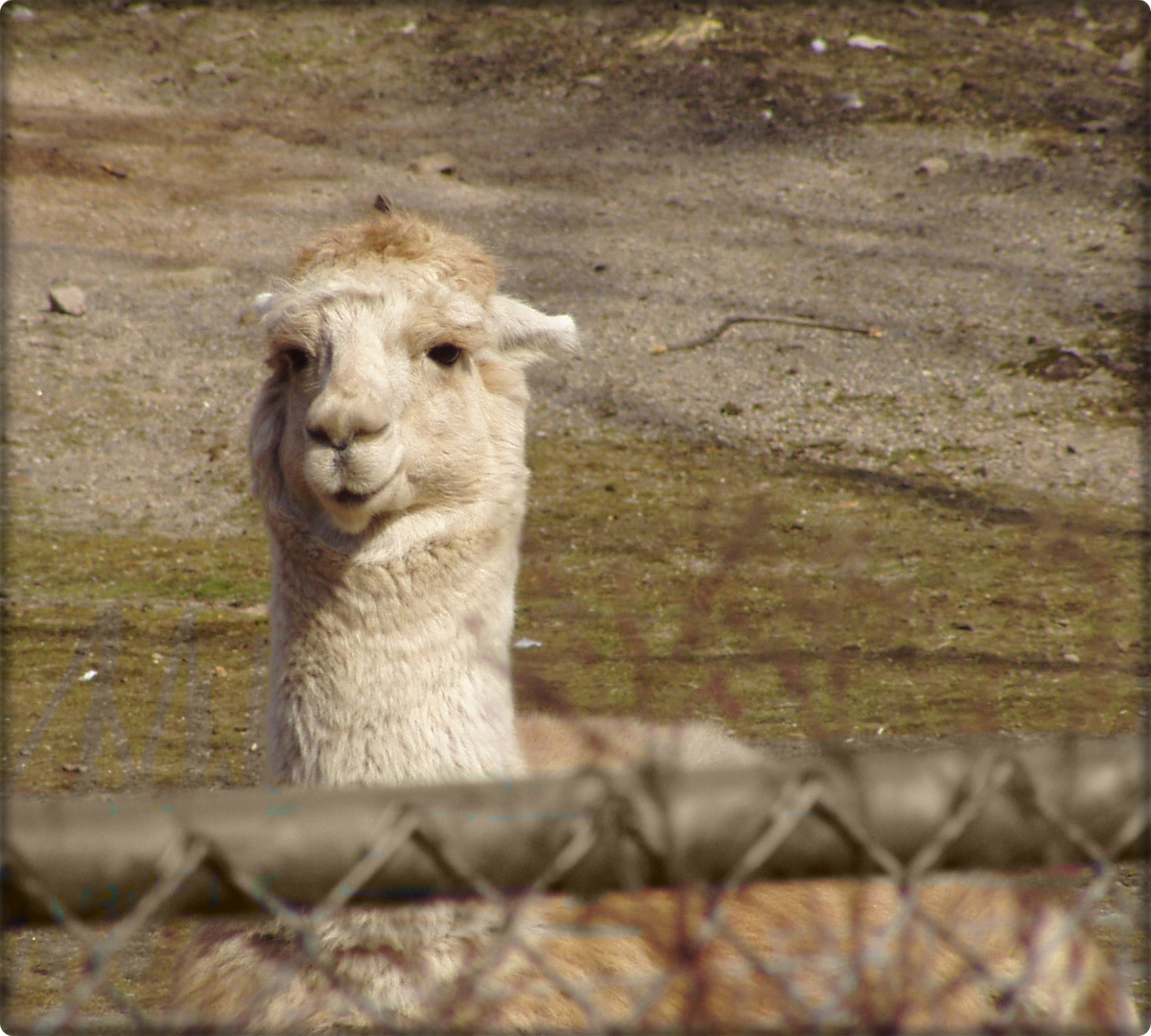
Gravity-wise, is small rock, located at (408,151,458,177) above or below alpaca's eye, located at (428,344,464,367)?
below

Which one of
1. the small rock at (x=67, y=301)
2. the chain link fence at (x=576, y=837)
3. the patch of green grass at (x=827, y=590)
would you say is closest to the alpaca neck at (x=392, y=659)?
the patch of green grass at (x=827, y=590)

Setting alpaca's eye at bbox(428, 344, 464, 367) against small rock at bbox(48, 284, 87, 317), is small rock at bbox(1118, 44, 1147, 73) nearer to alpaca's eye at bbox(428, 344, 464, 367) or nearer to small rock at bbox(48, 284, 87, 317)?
small rock at bbox(48, 284, 87, 317)

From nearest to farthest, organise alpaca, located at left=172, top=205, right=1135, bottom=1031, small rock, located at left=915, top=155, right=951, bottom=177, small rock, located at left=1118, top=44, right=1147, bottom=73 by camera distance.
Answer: alpaca, located at left=172, top=205, right=1135, bottom=1031 → small rock, located at left=915, top=155, right=951, bottom=177 → small rock, located at left=1118, top=44, right=1147, bottom=73

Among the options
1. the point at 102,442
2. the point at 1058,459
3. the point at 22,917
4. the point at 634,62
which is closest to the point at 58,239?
the point at 102,442

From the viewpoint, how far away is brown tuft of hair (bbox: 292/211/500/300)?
3.29 m

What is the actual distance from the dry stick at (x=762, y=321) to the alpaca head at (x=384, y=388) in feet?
22.8

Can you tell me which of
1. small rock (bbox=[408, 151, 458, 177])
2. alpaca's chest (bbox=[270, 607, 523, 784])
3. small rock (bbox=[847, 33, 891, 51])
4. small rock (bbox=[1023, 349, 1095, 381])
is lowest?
small rock (bbox=[1023, 349, 1095, 381])

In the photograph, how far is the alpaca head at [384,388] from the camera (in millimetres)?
2914

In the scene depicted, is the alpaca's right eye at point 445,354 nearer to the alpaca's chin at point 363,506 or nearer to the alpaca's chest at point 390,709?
the alpaca's chin at point 363,506

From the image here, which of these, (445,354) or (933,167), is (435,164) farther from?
(445,354)

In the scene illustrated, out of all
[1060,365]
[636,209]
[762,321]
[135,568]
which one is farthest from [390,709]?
[636,209]

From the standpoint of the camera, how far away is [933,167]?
1270cm

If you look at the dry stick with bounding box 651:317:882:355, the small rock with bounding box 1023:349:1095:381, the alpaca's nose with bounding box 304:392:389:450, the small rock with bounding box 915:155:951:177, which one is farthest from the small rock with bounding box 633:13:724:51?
the alpaca's nose with bounding box 304:392:389:450

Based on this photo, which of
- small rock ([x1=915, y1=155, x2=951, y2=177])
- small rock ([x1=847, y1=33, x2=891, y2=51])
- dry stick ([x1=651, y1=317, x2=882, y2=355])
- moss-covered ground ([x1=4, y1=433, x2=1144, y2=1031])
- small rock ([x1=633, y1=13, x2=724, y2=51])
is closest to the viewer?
moss-covered ground ([x1=4, y1=433, x2=1144, y2=1031])
